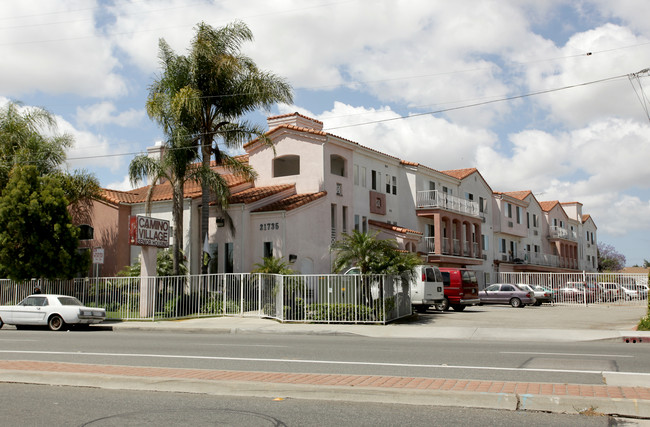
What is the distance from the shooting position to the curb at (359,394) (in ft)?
21.6

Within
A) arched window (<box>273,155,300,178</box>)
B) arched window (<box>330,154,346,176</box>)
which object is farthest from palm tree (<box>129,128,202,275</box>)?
arched window (<box>330,154,346,176</box>)

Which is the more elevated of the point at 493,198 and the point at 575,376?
the point at 493,198

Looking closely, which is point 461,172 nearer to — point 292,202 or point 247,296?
point 292,202

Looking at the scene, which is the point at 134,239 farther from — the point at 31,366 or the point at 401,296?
the point at 31,366

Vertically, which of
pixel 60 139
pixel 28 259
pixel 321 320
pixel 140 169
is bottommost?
pixel 321 320

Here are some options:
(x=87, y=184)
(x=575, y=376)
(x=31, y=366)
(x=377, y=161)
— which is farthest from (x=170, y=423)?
(x=377, y=161)

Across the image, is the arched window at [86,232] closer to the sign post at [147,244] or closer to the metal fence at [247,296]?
the metal fence at [247,296]

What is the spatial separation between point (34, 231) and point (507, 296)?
25.9 m

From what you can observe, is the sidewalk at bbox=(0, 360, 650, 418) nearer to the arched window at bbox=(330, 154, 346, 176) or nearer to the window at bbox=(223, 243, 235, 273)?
the window at bbox=(223, 243, 235, 273)

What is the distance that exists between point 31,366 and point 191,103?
1743cm

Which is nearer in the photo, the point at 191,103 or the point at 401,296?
the point at 401,296

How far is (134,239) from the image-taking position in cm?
2350

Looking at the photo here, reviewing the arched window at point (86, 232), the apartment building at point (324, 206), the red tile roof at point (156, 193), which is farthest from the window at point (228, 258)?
the arched window at point (86, 232)

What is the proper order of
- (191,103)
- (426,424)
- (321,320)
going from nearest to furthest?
1. (426,424)
2. (321,320)
3. (191,103)
